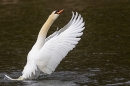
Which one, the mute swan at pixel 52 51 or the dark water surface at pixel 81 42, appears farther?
the dark water surface at pixel 81 42

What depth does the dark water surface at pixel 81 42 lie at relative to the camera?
13068mm

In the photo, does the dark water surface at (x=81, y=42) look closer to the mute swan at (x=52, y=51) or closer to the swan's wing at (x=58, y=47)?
the mute swan at (x=52, y=51)

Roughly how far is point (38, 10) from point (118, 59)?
12.7m

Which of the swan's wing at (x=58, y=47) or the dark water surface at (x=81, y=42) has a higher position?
the swan's wing at (x=58, y=47)

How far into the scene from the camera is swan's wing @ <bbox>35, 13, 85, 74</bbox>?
12500mm

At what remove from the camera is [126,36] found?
18734mm

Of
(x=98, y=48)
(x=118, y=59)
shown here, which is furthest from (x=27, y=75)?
(x=98, y=48)

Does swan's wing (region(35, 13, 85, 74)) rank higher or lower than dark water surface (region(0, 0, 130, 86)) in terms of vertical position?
higher

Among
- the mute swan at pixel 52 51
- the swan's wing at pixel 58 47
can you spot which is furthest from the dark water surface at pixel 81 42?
the swan's wing at pixel 58 47

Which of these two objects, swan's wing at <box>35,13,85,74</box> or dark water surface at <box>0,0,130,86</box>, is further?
dark water surface at <box>0,0,130,86</box>

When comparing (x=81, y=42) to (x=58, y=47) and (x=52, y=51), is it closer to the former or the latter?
(x=58, y=47)

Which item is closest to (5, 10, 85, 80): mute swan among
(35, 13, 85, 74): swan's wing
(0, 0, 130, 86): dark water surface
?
(35, 13, 85, 74): swan's wing

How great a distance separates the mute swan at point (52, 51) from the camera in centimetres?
1249

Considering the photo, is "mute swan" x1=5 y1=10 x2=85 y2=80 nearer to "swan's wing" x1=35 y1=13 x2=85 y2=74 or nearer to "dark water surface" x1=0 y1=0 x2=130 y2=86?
"swan's wing" x1=35 y1=13 x2=85 y2=74
